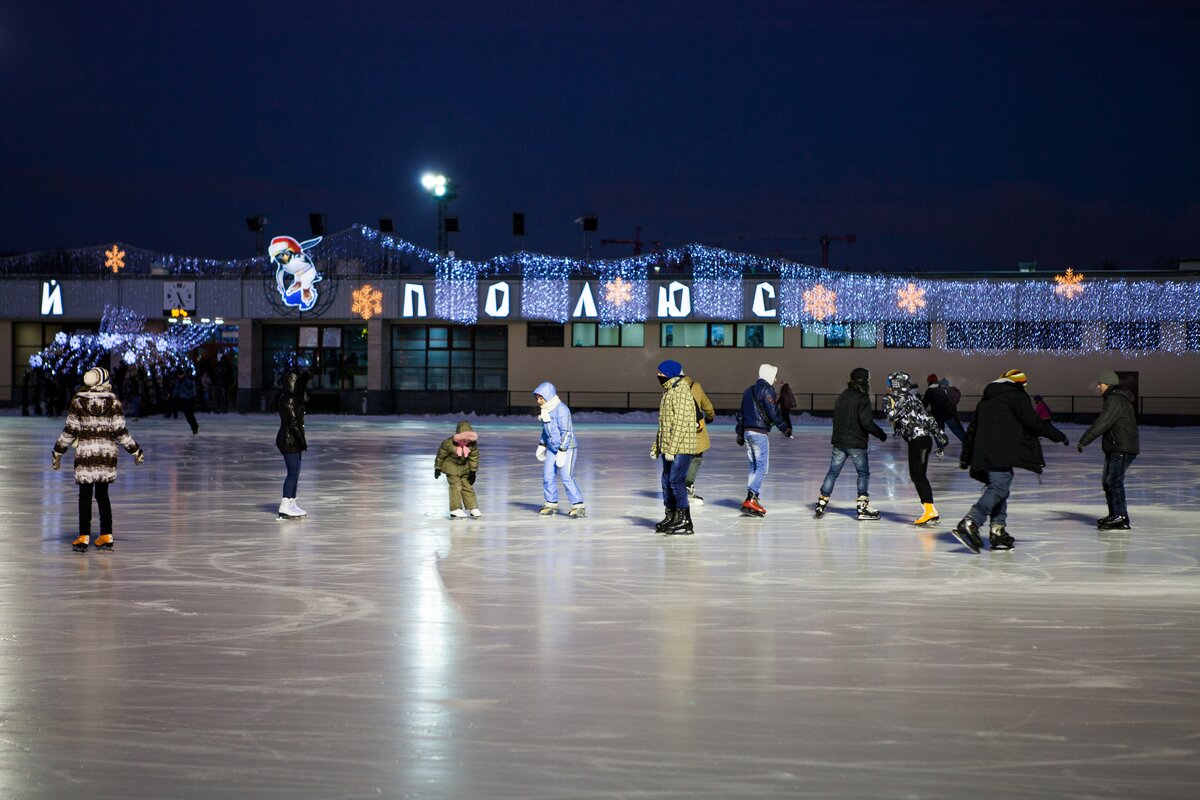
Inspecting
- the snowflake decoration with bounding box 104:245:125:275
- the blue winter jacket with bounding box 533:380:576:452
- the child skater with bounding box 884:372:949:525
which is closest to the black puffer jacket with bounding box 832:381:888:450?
the child skater with bounding box 884:372:949:525

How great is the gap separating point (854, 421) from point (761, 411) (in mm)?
1128

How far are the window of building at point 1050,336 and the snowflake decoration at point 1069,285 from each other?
103cm

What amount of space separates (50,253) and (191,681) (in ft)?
161

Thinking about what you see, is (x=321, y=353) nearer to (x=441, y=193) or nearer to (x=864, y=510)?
(x=441, y=193)

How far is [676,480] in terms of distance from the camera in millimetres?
12555

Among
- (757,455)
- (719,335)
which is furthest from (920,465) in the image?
(719,335)

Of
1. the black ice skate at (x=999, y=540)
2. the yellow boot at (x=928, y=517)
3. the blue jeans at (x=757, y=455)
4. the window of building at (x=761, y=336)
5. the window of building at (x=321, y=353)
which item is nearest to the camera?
the black ice skate at (x=999, y=540)

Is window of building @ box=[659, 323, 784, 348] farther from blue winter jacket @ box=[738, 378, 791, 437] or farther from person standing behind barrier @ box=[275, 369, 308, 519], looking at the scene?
person standing behind barrier @ box=[275, 369, 308, 519]

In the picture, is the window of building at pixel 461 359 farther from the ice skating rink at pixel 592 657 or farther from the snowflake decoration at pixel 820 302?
the ice skating rink at pixel 592 657

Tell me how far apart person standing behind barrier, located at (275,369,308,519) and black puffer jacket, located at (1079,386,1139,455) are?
7822 millimetres

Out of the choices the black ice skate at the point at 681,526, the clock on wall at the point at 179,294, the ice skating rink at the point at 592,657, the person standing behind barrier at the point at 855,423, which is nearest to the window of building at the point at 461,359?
the clock on wall at the point at 179,294

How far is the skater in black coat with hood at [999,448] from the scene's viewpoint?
11289mm

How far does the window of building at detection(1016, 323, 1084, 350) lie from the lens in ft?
148

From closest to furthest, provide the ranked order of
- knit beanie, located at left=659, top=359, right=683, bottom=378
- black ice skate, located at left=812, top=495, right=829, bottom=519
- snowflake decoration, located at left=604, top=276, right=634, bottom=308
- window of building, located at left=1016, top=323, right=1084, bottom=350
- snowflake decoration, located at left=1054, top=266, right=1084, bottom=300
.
Result: knit beanie, located at left=659, top=359, right=683, bottom=378, black ice skate, located at left=812, top=495, right=829, bottom=519, snowflake decoration, located at left=1054, top=266, right=1084, bottom=300, window of building, located at left=1016, top=323, right=1084, bottom=350, snowflake decoration, located at left=604, top=276, right=634, bottom=308
